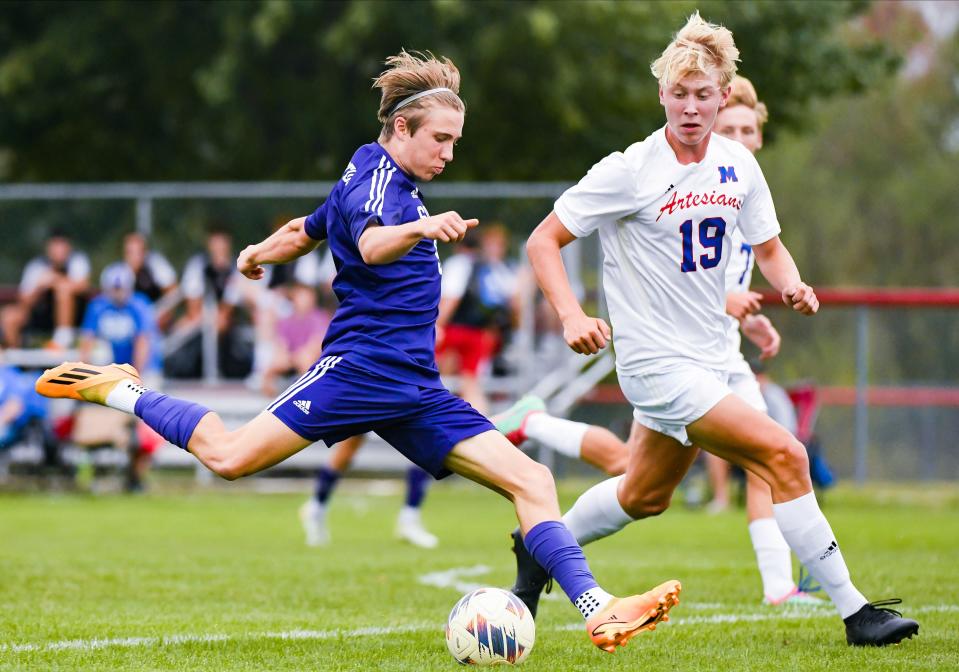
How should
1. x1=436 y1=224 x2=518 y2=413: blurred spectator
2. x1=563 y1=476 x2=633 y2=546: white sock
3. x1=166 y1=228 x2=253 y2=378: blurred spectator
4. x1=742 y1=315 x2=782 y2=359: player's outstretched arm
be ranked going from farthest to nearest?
x1=166 y1=228 x2=253 y2=378: blurred spectator, x1=436 y1=224 x2=518 y2=413: blurred spectator, x1=742 y1=315 x2=782 y2=359: player's outstretched arm, x1=563 y1=476 x2=633 y2=546: white sock

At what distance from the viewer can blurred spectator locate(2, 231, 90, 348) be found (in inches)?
592

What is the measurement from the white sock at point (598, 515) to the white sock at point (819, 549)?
78 centimetres

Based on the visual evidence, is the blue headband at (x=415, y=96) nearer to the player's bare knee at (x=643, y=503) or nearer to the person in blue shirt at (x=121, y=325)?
the player's bare knee at (x=643, y=503)

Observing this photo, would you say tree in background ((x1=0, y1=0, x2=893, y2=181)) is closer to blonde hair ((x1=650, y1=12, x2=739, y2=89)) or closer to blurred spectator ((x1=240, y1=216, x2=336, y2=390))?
blurred spectator ((x1=240, y1=216, x2=336, y2=390))

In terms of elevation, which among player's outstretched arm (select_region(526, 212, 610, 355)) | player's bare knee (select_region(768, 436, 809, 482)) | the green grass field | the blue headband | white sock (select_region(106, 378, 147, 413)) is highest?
the blue headband

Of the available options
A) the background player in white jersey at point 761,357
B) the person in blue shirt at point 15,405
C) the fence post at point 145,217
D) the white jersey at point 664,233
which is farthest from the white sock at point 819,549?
the fence post at point 145,217

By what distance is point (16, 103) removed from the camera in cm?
1905

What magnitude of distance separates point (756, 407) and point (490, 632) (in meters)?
2.25

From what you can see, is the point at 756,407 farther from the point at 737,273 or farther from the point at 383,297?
the point at 383,297

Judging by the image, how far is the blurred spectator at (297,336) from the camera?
582 inches

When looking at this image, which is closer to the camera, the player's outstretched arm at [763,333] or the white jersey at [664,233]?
the white jersey at [664,233]

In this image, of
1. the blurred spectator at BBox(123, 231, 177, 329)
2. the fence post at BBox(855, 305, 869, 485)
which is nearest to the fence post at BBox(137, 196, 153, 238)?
the blurred spectator at BBox(123, 231, 177, 329)

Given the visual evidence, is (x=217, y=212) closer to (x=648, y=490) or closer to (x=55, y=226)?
(x=55, y=226)

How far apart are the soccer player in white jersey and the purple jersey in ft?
1.54
